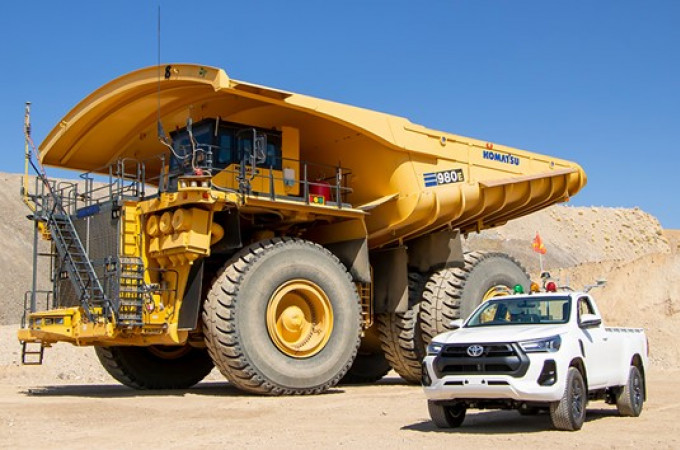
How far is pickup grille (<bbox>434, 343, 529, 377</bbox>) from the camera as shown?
9.52 m

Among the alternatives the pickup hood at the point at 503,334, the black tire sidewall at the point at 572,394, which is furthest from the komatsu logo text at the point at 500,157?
the black tire sidewall at the point at 572,394

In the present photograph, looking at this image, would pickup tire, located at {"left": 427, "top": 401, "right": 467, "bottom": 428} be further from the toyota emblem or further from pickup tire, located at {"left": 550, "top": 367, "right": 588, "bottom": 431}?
pickup tire, located at {"left": 550, "top": 367, "right": 588, "bottom": 431}

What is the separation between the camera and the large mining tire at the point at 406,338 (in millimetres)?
17562

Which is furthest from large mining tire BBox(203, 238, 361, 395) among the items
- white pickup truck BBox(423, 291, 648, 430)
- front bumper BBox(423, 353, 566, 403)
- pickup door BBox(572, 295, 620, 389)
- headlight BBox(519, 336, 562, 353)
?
headlight BBox(519, 336, 562, 353)

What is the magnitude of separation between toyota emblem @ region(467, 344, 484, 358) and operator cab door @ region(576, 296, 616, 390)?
4.13ft

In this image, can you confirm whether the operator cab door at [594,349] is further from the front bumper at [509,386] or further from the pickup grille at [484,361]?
the pickup grille at [484,361]

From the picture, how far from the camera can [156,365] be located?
1708 cm

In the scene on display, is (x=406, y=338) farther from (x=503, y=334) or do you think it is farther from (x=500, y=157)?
(x=503, y=334)

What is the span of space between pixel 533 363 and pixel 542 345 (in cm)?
27

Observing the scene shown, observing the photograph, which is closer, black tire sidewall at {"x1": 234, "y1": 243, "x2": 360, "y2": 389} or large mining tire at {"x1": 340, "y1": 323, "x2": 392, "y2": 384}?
black tire sidewall at {"x1": 234, "y1": 243, "x2": 360, "y2": 389}

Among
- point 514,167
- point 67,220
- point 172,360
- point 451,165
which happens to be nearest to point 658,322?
point 514,167

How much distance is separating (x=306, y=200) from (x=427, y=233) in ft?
12.3

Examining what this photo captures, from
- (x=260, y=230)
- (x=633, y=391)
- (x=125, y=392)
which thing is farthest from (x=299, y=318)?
(x=633, y=391)

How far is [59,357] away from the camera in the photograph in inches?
967
